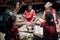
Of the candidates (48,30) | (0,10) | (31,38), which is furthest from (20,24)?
(0,10)

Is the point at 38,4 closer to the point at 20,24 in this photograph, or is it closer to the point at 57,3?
the point at 57,3

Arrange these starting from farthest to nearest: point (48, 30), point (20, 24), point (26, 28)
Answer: point (20, 24) → point (26, 28) → point (48, 30)

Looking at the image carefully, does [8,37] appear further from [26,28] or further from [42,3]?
[42,3]

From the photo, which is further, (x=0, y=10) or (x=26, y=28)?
(x=0, y=10)

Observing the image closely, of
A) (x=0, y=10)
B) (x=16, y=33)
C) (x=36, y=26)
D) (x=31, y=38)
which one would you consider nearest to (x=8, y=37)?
(x=16, y=33)

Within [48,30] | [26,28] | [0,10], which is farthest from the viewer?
[0,10]

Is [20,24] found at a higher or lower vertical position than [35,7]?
lower

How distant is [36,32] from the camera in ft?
9.04

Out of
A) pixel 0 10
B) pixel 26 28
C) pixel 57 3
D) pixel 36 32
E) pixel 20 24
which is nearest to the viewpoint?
pixel 36 32

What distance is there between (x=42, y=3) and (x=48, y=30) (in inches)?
92.0

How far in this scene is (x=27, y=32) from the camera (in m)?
2.87

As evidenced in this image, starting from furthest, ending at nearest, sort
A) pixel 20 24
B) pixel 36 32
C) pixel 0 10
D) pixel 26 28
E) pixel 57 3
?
pixel 57 3 < pixel 0 10 < pixel 20 24 < pixel 26 28 < pixel 36 32

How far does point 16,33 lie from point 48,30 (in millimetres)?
394

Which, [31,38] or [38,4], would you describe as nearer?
[31,38]
